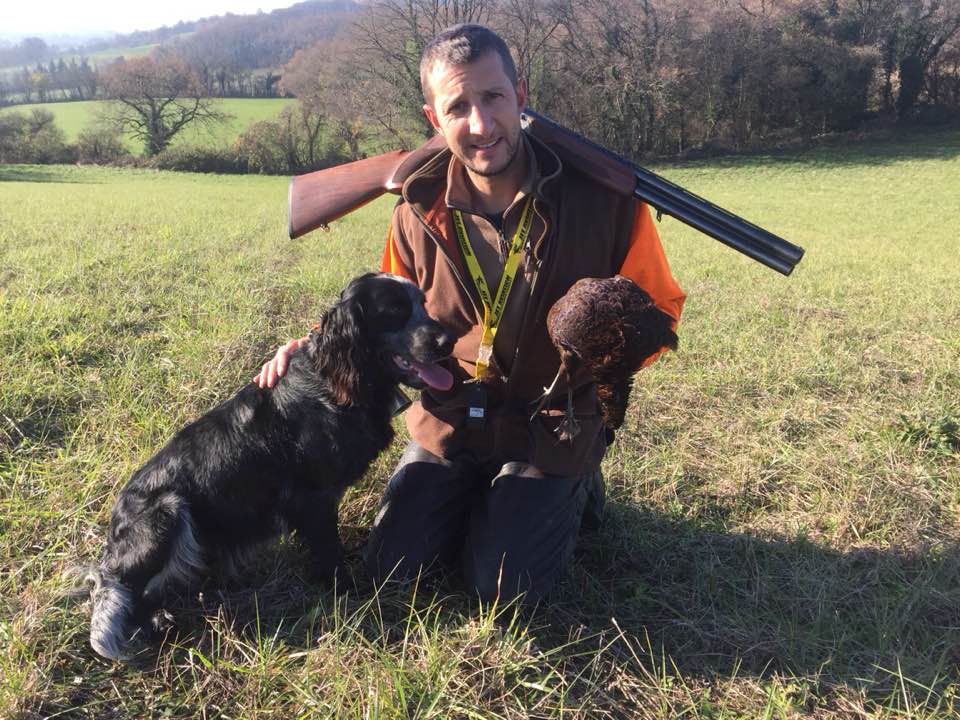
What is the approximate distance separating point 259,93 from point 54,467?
79.3 meters

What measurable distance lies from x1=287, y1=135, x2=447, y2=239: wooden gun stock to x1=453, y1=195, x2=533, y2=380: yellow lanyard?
57 cm

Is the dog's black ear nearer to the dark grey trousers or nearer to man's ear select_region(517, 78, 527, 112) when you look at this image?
the dark grey trousers

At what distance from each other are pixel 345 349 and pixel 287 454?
0.59 m

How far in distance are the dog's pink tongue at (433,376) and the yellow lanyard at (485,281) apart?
0.17 m

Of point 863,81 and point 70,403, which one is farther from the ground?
point 863,81

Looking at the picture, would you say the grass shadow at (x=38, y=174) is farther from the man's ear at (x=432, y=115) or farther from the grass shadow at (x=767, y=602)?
the grass shadow at (x=767, y=602)

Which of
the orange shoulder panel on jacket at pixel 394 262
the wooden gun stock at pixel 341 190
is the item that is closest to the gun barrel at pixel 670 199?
the wooden gun stock at pixel 341 190

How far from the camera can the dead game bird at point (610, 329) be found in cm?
236

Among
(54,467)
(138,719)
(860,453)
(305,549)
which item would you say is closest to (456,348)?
(305,549)

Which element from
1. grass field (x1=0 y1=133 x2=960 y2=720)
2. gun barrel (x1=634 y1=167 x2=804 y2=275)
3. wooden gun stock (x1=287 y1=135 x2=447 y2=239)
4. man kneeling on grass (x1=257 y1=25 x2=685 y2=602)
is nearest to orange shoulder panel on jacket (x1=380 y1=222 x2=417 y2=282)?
man kneeling on grass (x1=257 y1=25 x2=685 y2=602)

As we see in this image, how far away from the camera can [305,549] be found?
10.3 ft

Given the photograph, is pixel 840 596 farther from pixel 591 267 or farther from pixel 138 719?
pixel 138 719

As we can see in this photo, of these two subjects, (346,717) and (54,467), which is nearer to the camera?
(346,717)

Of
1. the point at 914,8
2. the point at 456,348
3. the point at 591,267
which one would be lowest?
the point at 456,348
